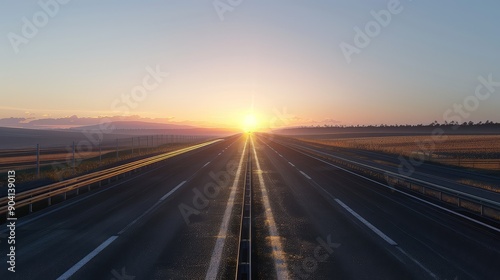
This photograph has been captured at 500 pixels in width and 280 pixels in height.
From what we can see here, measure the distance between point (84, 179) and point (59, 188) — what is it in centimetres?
212

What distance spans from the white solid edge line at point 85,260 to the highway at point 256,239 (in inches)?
0.8

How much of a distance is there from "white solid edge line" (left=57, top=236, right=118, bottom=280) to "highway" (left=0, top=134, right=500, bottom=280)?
0.07ft

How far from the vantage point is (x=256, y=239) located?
1019 cm

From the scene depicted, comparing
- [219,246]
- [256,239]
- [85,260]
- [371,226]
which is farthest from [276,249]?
[85,260]

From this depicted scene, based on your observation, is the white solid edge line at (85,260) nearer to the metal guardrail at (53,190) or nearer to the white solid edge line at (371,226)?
the metal guardrail at (53,190)

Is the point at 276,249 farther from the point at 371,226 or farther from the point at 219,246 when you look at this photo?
the point at 371,226

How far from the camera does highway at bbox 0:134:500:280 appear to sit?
307 inches

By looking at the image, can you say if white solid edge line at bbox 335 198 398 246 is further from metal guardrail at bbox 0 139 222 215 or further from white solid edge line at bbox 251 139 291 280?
metal guardrail at bbox 0 139 222 215

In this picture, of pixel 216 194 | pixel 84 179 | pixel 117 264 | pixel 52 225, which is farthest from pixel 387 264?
pixel 84 179

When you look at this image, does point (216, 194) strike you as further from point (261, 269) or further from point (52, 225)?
point (261, 269)

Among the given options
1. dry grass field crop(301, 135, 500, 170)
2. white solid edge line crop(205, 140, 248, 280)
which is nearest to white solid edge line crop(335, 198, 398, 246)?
white solid edge line crop(205, 140, 248, 280)

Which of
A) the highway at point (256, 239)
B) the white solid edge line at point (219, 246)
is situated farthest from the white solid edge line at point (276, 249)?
the white solid edge line at point (219, 246)

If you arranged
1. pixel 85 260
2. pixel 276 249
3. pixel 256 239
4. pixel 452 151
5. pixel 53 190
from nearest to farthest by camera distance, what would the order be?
pixel 85 260 < pixel 276 249 < pixel 256 239 < pixel 53 190 < pixel 452 151

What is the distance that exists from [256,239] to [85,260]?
3.89m
